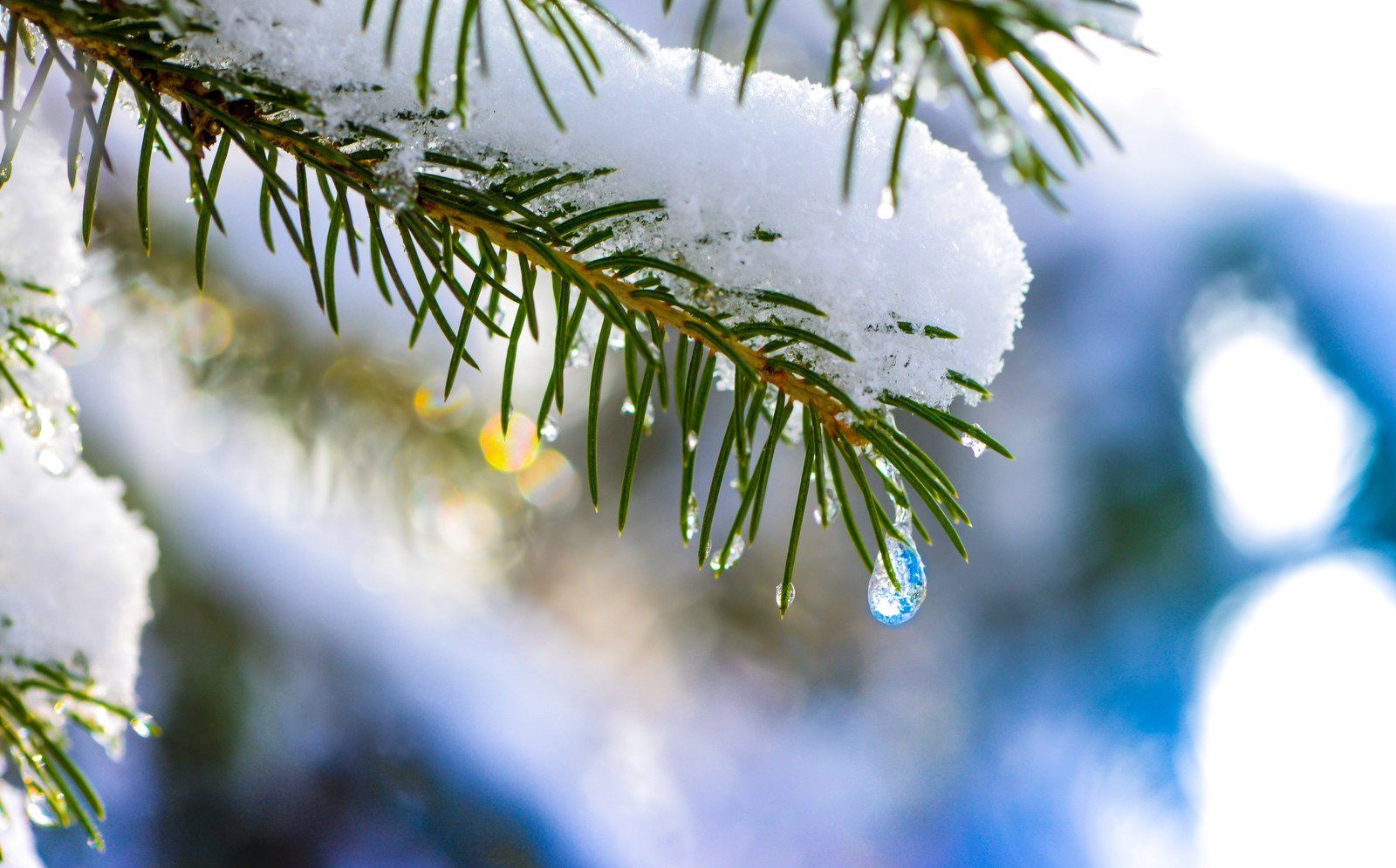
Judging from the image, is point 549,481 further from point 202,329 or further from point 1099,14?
point 1099,14

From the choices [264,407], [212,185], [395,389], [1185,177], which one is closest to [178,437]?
[264,407]

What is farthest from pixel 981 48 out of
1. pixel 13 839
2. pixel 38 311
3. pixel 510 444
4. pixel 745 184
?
pixel 510 444

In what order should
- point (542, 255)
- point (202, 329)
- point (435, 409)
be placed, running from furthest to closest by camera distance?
point (435, 409) → point (202, 329) → point (542, 255)

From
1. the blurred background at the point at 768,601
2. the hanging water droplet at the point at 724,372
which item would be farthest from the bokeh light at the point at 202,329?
the hanging water droplet at the point at 724,372

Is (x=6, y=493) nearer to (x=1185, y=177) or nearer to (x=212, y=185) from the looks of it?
(x=212, y=185)

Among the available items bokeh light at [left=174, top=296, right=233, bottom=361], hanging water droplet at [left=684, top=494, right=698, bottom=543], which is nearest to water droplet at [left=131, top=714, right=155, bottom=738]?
hanging water droplet at [left=684, top=494, right=698, bottom=543]

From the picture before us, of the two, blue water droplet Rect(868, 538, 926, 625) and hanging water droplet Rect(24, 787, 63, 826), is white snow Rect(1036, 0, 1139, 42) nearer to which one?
blue water droplet Rect(868, 538, 926, 625)

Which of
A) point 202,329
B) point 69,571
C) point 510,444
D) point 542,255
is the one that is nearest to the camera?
point 542,255
